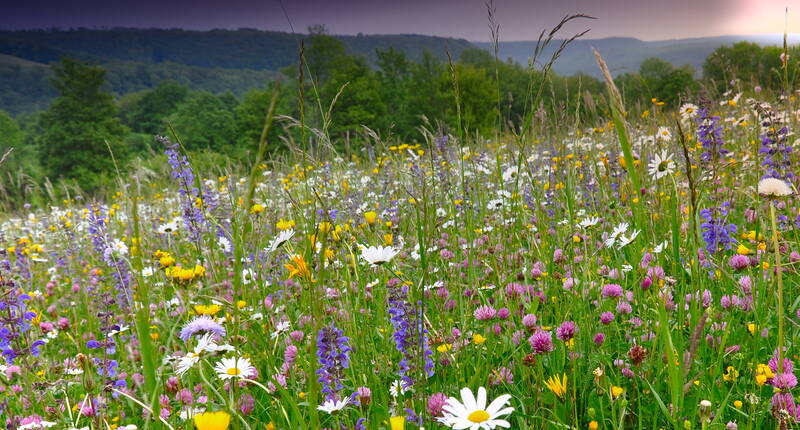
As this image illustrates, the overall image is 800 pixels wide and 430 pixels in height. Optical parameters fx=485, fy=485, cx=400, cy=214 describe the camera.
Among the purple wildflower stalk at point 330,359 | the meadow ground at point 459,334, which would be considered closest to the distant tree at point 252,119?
the meadow ground at point 459,334

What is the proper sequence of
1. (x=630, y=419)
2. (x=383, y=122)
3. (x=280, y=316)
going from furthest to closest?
(x=383, y=122) → (x=280, y=316) → (x=630, y=419)

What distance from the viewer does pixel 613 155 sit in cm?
404

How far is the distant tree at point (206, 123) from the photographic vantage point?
2008 inches

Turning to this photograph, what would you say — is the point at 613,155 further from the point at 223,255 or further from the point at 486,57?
the point at 486,57

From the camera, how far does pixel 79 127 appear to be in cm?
4391

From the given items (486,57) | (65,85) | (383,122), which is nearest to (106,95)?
(65,85)

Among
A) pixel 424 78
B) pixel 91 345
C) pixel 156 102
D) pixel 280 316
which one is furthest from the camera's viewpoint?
pixel 156 102

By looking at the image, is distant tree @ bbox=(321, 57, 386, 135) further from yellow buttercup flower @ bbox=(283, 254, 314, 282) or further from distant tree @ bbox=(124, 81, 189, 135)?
yellow buttercup flower @ bbox=(283, 254, 314, 282)

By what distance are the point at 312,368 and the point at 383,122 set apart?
143 feet

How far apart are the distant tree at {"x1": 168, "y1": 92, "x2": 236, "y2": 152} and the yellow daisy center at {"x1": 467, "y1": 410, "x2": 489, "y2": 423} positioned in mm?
51679

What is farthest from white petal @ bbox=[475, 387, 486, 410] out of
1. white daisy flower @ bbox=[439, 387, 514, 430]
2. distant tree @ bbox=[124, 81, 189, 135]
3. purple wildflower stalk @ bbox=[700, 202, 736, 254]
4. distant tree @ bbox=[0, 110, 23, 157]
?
distant tree @ bbox=[124, 81, 189, 135]

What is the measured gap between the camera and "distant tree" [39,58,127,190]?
42.3 meters

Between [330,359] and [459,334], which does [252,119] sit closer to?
[459,334]

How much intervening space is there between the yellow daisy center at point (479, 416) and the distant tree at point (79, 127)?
46.6m
